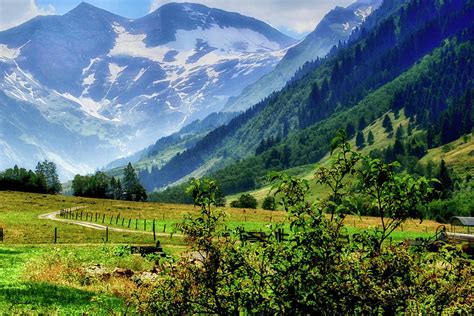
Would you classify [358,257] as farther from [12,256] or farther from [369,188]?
[12,256]

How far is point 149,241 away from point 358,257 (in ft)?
236

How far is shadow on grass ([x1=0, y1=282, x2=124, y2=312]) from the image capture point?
24.6 meters

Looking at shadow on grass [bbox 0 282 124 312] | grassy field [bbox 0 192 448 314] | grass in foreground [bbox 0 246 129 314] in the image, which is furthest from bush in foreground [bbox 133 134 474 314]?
shadow on grass [bbox 0 282 124 312]

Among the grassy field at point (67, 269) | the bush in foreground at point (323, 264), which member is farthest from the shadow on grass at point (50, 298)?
the bush in foreground at point (323, 264)

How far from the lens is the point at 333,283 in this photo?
456 inches

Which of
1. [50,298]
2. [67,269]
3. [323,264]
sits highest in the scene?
[323,264]

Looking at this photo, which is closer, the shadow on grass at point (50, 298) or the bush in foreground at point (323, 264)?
the bush in foreground at point (323, 264)

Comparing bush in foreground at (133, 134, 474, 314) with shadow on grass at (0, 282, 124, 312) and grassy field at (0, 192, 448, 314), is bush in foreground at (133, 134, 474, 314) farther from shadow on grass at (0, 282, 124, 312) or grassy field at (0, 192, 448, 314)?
shadow on grass at (0, 282, 124, 312)

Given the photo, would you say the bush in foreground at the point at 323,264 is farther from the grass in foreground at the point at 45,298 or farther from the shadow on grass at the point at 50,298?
the shadow on grass at the point at 50,298

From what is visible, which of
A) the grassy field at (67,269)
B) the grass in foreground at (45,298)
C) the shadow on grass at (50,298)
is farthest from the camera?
the shadow on grass at (50,298)

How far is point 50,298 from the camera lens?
26.9m

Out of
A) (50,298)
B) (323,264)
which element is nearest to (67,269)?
(50,298)

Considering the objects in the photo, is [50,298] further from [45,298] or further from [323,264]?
[323,264]

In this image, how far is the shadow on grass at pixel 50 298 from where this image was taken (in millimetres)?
24562
